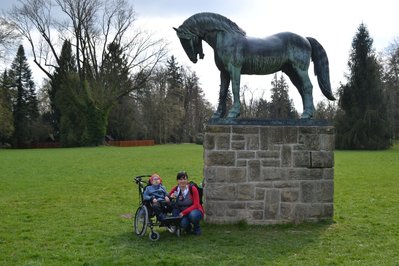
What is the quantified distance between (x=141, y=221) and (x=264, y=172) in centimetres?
217

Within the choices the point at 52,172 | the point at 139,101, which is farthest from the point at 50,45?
the point at 52,172

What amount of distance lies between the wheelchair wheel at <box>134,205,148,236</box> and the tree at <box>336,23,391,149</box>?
39175mm

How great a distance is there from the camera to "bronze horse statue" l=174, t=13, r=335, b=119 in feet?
26.4

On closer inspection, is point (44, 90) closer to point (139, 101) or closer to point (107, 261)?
point (139, 101)

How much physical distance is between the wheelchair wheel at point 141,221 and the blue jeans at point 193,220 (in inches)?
21.8

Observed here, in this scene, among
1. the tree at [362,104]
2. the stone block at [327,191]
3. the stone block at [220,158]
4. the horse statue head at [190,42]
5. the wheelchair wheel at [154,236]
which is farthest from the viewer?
the tree at [362,104]

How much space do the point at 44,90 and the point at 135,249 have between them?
211 ft

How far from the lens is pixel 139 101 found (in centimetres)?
5972

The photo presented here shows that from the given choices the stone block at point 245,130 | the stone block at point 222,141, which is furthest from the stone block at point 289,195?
the stone block at point 222,141

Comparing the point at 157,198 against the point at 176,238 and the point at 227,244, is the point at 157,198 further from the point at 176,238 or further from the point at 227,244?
the point at 227,244

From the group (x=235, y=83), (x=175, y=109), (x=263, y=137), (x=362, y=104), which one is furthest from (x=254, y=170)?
(x=175, y=109)

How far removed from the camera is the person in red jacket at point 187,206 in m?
7.18

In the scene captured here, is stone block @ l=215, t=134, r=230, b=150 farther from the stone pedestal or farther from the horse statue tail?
the horse statue tail

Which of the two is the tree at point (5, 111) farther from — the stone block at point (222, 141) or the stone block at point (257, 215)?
the stone block at point (257, 215)
